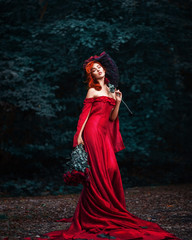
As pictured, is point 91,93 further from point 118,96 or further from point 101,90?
point 118,96

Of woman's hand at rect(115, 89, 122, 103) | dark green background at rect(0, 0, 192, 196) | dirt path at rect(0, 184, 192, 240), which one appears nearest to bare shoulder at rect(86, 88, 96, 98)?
woman's hand at rect(115, 89, 122, 103)

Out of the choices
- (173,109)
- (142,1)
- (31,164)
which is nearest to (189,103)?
(173,109)

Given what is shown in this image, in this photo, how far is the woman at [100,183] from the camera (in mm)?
3707

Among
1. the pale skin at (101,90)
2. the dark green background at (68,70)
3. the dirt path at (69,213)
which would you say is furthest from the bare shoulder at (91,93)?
the dark green background at (68,70)

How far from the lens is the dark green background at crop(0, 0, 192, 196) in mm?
8219

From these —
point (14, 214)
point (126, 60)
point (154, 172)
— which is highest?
point (126, 60)

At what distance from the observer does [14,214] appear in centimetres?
533

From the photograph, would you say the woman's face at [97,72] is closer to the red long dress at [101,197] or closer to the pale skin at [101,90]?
the pale skin at [101,90]

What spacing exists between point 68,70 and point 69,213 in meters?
4.30

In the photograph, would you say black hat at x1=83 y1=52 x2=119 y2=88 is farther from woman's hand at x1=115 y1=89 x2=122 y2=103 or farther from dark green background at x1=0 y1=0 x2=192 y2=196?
dark green background at x1=0 y1=0 x2=192 y2=196

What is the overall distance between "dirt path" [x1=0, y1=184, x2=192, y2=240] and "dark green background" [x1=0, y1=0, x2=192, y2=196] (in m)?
1.97

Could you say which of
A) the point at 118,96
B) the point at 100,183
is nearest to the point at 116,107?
the point at 118,96

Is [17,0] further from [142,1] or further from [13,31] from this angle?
[142,1]

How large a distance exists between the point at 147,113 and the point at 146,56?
5.04 feet
